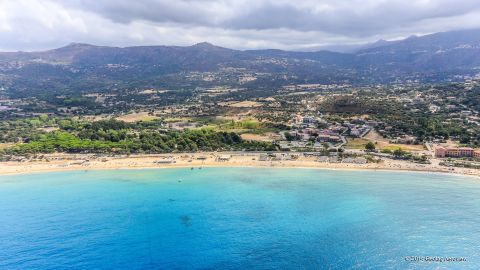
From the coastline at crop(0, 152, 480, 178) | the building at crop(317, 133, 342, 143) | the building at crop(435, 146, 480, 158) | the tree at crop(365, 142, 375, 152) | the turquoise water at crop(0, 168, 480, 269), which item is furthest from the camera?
the building at crop(317, 133, 342, 143)

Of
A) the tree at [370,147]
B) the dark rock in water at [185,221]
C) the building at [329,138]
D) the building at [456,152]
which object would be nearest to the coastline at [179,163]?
the building at [456,152]

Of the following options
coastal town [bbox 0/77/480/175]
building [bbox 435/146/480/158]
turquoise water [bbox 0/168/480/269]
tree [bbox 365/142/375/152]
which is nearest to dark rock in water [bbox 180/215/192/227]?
turquoise water [bbox 0/168/480/269]

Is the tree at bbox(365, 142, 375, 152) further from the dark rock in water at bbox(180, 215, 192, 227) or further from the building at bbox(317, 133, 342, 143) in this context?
the dark rock in water at bbox(180, 215, 192, 227)

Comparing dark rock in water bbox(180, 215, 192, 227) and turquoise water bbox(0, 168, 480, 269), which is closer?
turquoise water bbox(0, 168, 480, 269)

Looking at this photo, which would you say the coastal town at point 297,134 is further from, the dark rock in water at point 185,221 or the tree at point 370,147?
the dark rock in water at point 185,221

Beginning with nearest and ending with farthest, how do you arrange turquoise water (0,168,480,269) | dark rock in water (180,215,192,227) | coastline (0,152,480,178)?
turquoise water (0,168,480,269), dark rock in water (180,215,192,227), coastline (0,152,480,178)

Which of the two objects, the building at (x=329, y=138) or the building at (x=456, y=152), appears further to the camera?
the building at (x=329, y=138)
